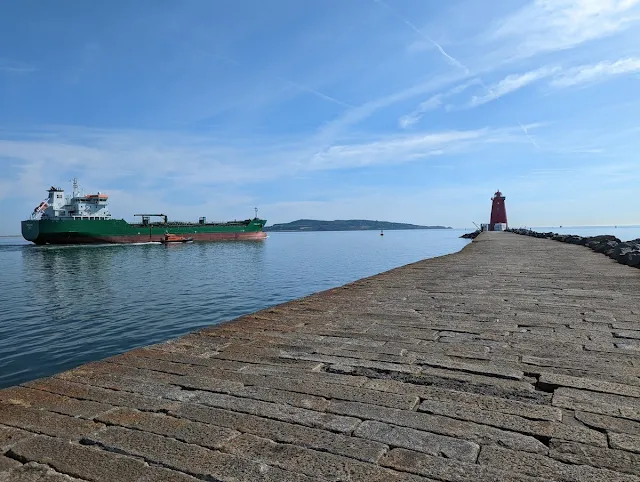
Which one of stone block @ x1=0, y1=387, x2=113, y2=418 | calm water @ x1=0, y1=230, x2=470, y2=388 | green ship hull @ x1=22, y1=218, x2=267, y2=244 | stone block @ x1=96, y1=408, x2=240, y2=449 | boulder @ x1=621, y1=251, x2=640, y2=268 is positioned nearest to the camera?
stone block @ x1=96, y1=408, x2=240, y2=449

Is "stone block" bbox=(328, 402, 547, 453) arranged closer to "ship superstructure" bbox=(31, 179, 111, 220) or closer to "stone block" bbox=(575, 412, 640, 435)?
"stone block" bbox=(575, 412, 640, 435)

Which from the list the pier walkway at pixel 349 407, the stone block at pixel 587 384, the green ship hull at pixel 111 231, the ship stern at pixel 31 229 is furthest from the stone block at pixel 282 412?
the ship stern at pixel 31 229

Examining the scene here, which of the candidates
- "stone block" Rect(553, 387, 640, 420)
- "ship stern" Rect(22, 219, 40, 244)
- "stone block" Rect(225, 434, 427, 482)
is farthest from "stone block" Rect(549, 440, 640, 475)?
"ship stern" Rect(22, 219, 40, 244)

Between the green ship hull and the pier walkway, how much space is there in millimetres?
56854

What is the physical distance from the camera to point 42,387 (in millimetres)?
2811

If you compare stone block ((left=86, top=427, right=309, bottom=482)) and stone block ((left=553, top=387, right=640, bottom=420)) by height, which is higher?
stone block ((left=553, top=387, right=640, bottom=420))

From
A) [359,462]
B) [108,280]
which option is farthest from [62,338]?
[108,280]

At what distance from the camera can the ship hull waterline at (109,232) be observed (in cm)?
5269

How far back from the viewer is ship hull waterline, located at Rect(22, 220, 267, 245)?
52688mm

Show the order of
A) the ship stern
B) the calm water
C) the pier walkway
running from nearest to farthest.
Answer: the pier walkway → the calm water → the ship stern

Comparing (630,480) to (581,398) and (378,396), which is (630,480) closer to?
(581,398)

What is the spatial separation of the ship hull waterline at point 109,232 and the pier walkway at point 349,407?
5689 cm

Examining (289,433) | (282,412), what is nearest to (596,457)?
(289,433)

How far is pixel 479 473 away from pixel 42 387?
2.74 m
